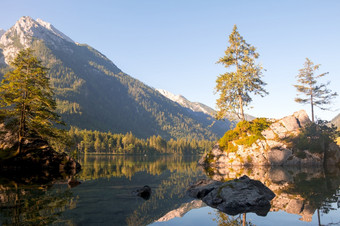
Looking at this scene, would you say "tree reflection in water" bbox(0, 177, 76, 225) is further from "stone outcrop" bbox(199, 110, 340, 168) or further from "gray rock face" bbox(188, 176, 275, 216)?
"stone outcrop" bbox(199, 110, 340, 168)

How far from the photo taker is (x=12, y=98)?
1284 inches

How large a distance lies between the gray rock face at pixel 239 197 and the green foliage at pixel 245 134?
32.0 m

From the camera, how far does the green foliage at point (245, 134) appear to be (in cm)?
4591

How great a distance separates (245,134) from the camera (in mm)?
47688

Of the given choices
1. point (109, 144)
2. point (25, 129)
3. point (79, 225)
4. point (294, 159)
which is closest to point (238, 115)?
point (294, 159)

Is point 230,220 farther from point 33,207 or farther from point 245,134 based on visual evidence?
point 245,134

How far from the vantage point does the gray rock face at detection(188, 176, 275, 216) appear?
11.6m

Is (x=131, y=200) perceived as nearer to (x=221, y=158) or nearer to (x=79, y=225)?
(x=79, y=225)

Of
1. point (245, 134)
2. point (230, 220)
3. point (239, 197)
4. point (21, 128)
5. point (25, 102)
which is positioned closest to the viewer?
point (230, 220)

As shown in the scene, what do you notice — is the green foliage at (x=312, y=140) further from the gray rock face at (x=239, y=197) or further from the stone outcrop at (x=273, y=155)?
the gray rock face at (x=239, y=197)

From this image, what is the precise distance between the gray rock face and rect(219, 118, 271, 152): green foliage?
32.0 m

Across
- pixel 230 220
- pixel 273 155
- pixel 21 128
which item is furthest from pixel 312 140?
pixel 21 128

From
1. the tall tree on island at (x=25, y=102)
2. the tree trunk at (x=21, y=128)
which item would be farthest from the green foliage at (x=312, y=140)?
the tree trunk at (x=21, y=128)

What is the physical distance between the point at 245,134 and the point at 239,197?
122ft
